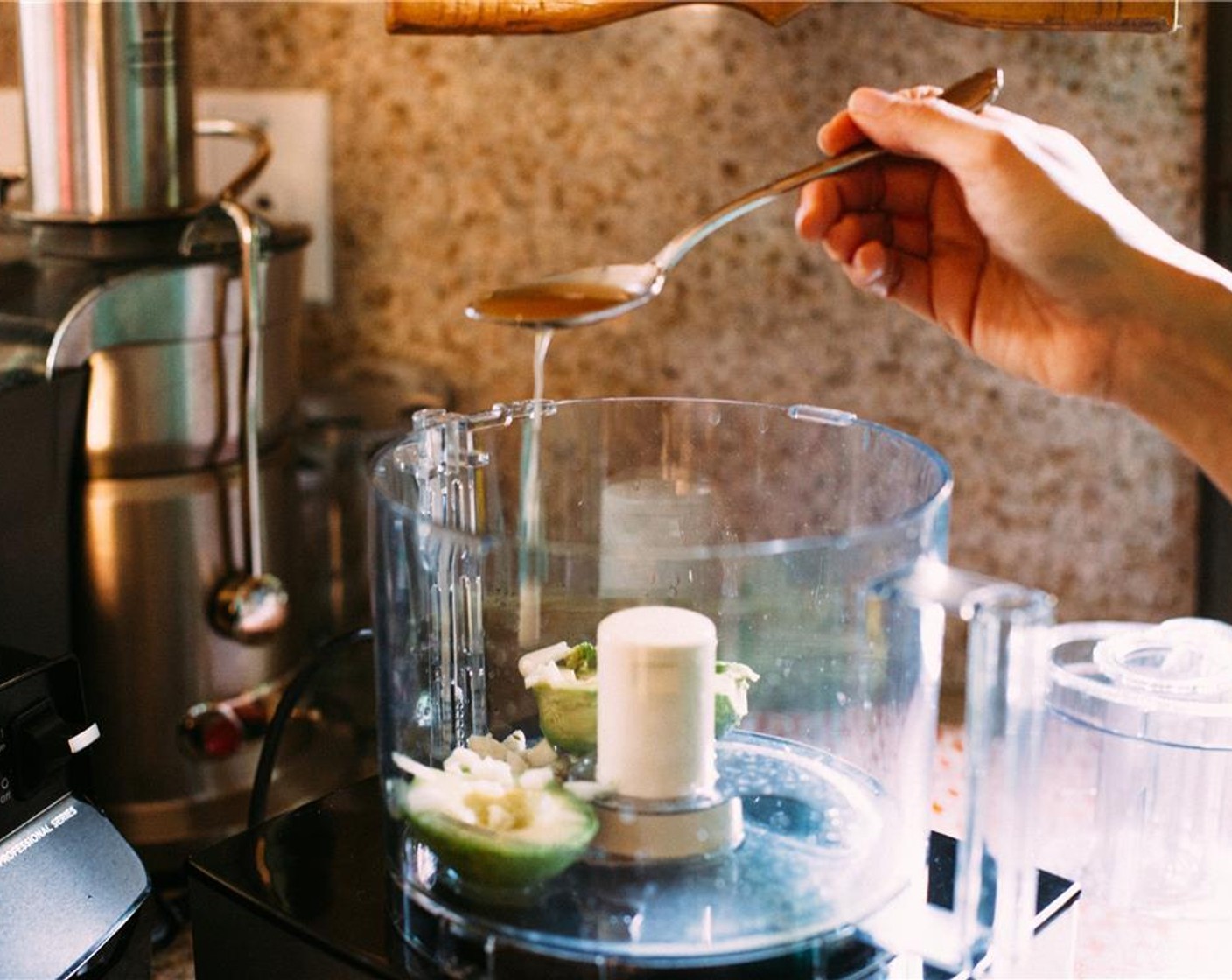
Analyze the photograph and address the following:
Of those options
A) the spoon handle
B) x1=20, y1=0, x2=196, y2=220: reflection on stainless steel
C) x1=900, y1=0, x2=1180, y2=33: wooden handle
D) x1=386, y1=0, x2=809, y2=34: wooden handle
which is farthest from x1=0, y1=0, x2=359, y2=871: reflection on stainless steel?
x1=900, y1=0, x2=1180, y2=33: wooden handle

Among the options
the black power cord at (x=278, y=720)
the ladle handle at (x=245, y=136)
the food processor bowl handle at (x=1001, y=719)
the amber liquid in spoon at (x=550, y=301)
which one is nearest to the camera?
the food processor bowl handle at (x=1001, y=719)

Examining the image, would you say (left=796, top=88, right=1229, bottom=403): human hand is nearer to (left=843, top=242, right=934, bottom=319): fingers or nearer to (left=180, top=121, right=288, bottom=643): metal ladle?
(left=843, top=242, right=934, bottom=319): fingers

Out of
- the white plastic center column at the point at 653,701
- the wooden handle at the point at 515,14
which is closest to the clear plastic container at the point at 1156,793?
the white plastic center column at the point at 653,701

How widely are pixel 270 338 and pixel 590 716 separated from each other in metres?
0.38

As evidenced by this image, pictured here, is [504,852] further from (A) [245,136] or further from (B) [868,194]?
(A) [245,136]

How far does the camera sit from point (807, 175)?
0.71m

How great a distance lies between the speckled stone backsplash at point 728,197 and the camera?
0.98 meters

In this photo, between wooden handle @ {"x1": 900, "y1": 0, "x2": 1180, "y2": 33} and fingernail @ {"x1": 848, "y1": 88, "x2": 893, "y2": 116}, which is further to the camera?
wooden handle @ {"x1": 900, "y1": 0, "x2": 1180, "y2": 33}

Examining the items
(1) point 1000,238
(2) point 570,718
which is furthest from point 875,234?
(2) point 570,718

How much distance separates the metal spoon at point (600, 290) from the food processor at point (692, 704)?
0.05 meters

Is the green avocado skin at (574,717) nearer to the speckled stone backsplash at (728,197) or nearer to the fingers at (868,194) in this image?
the fingers at (868,194)

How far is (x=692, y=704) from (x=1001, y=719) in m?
0.11

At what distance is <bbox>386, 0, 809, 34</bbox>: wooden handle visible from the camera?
0.84 m

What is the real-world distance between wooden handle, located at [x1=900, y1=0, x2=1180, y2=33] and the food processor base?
43 cm
